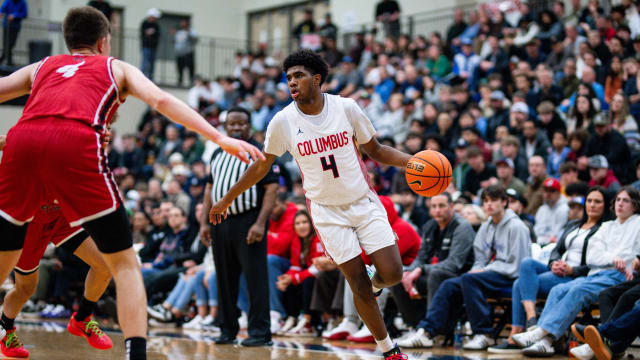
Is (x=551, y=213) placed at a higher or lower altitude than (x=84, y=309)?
higher

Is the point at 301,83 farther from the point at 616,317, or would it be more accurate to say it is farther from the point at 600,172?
the point at 600,172

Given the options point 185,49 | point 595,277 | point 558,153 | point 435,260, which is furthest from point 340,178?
point 185,49

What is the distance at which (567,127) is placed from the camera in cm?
1233

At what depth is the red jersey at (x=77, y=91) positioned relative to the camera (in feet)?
14.3

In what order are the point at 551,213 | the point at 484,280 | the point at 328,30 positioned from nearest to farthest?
1. the point at 484,280
2. the point at 551,213
3. the point at 328,30

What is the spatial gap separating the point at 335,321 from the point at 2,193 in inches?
237

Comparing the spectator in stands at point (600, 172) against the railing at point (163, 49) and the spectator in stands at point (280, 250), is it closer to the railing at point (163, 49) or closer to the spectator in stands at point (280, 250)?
the spectator in stands at point (280, 250)

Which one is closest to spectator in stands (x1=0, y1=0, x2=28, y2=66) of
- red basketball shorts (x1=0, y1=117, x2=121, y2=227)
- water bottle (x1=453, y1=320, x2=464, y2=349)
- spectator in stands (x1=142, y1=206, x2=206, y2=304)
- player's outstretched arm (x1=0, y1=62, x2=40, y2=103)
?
spectator in stands (x1=142, y1=206, x2=206, y2=304)

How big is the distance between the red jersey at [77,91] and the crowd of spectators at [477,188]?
13.7ft

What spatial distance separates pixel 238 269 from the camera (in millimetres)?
8250

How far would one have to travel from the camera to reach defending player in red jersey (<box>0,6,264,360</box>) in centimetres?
425

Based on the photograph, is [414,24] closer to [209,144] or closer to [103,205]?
[209,144]

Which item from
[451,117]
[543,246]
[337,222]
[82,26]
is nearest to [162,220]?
[451,117]

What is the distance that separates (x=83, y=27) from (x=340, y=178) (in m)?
2.21
